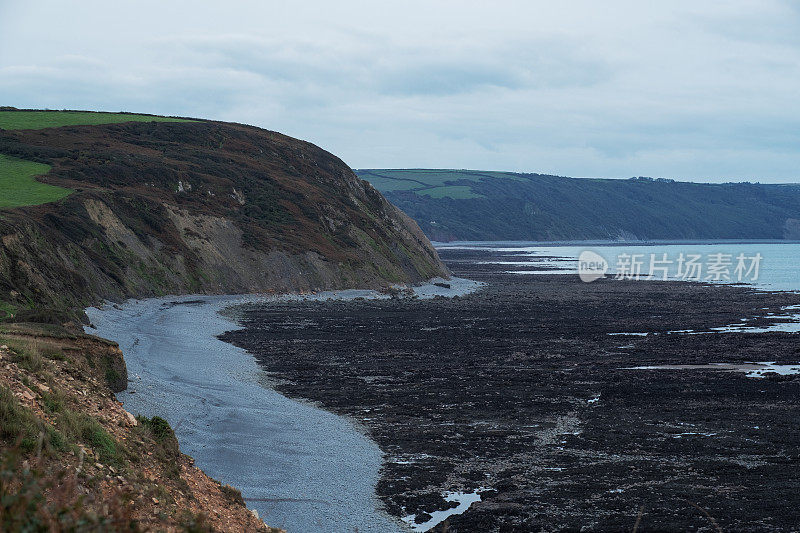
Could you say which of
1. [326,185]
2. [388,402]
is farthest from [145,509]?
[326,185]

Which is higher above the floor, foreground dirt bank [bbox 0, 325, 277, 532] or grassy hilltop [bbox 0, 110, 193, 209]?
grassy hilltop [bbox 0, 110, 193, 209]

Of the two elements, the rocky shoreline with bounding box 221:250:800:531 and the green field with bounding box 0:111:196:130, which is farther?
the green field with bounding box 0:111:196:130

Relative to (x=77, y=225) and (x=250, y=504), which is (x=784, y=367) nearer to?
(x=250, y=504)

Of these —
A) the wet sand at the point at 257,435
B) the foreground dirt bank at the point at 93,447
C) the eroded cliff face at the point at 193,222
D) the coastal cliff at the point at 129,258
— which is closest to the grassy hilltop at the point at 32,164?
the coastal cliff at the point at 129,258

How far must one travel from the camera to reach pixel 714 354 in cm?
3597

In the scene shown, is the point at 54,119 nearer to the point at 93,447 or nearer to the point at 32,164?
the point at 32,164

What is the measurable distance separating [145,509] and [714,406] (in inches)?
767

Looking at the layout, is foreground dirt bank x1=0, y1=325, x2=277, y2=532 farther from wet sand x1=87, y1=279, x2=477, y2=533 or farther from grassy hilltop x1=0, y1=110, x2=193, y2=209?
grassy hilltop x1=0, y1=110, x2=193, y2=209

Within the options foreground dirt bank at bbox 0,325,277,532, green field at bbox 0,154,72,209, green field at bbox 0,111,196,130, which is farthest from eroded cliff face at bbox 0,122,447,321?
foreground dirt bank at bbox 0,325,277,532

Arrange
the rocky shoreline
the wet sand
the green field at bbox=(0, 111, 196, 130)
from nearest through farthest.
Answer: the wet sand → the rocky shoreline → the green field at bbox=(0, 111, 196, 130)

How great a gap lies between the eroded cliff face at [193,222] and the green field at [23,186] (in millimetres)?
1347

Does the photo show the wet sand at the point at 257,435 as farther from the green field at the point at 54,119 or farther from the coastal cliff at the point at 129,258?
the green field at the point at 54,119

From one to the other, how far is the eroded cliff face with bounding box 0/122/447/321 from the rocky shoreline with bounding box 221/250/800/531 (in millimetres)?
9189

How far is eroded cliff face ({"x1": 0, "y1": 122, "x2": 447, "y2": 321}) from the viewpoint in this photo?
43688 millimetres
